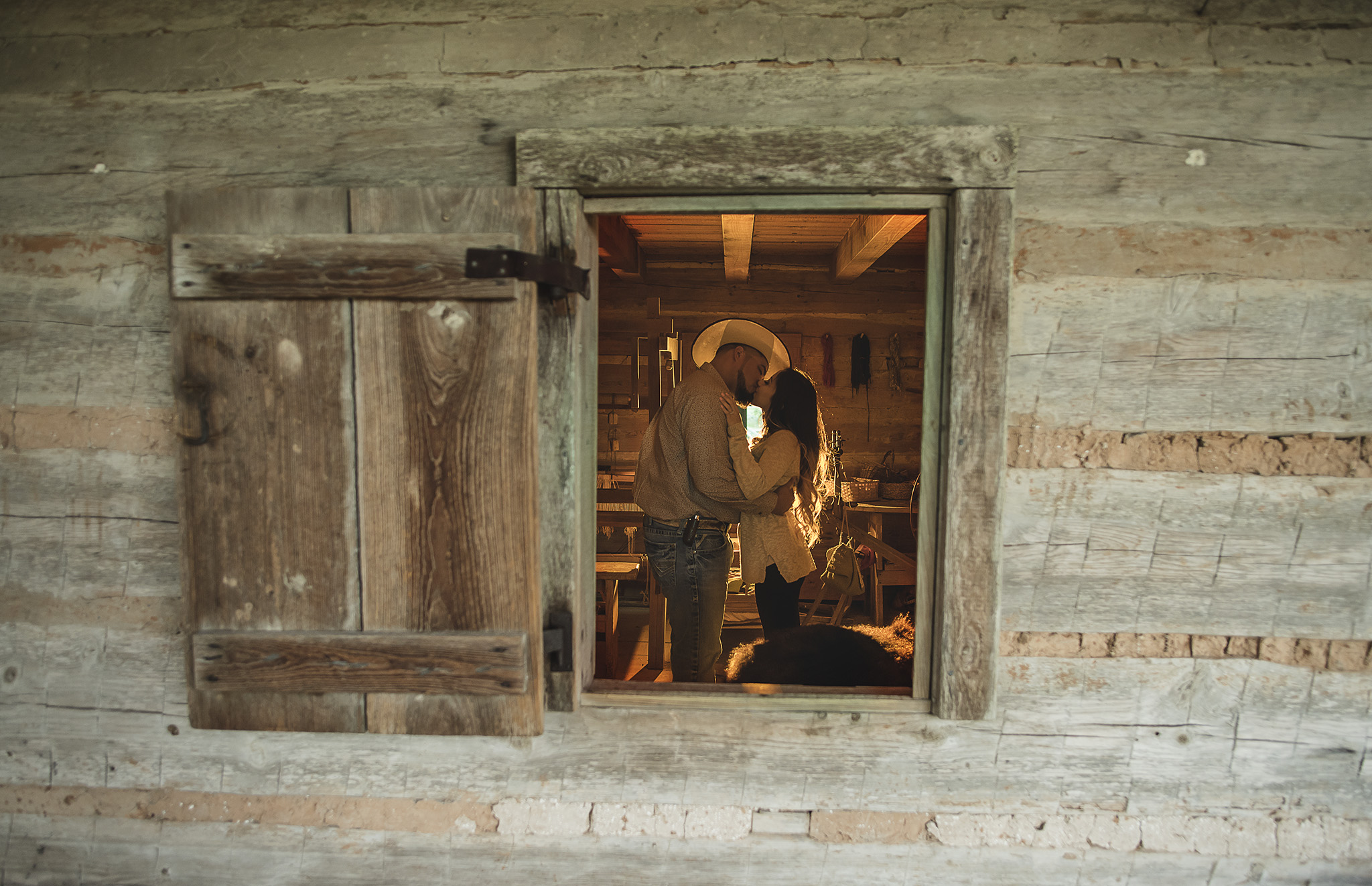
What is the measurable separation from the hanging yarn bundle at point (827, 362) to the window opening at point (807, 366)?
0.03 feet

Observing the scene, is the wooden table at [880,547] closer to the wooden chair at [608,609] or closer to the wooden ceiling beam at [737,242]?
the wooden chair at [608,609]

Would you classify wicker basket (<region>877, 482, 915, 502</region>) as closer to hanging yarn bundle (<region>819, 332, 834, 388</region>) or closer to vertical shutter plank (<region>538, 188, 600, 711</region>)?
hanging yarn bundle (<region>819, 332, 834, 388</region>)

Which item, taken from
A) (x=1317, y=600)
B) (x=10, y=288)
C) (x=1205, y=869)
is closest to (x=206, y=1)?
(x=10, y=288)

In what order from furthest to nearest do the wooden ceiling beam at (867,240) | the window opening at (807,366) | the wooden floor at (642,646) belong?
the window opening at (807,366)
the wooden floor at (642,646)
the wooden ceiling beam at (867,240)

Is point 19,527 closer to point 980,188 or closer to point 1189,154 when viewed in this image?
point 980,188

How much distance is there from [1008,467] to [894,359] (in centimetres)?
461

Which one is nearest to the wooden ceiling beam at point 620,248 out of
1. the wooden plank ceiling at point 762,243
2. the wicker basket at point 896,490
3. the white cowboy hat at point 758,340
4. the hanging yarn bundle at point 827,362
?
the wooden plank ceiling at point 762,243

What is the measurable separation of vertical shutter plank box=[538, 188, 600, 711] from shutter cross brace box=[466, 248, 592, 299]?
0.29 ft

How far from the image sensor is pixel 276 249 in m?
1.82

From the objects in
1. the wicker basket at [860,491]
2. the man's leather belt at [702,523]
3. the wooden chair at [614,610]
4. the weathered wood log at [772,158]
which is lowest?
the wooden chair at [614,610]

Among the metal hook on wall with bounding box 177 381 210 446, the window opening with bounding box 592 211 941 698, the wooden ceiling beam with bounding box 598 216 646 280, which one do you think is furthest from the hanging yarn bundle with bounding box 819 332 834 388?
the metal hook on wall with bounding box 177 381 210 446

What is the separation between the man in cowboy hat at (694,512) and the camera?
3.20 meters

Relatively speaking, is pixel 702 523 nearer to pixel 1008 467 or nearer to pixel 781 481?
pixel 781 481

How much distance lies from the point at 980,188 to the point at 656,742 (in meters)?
1.80
